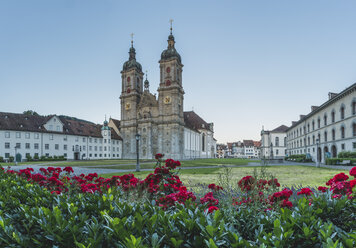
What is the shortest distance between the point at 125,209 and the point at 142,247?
3.79 ft

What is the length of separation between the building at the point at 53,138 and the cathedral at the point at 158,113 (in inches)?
230

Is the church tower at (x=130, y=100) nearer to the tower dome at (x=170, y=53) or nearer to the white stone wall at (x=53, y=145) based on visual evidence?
the white stone wall at (x=53, y=145)

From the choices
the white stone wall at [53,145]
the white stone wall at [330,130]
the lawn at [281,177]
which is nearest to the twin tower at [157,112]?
the white stone wall at [53,145]

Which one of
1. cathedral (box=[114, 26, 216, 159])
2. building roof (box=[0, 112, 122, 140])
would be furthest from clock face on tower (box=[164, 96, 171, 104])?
building roof (box=[0, 112, 122, 140])

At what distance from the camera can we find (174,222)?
243 cm

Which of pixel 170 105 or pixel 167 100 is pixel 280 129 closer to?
pixel 170 105

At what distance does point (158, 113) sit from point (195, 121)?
24.2 metres

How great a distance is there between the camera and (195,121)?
89438 mm

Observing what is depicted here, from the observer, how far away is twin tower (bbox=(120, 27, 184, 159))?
65.4m

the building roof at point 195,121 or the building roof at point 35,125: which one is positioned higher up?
the building roof at point 195,121

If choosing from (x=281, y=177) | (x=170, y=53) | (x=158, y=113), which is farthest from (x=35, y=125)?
(x=281, y=177)

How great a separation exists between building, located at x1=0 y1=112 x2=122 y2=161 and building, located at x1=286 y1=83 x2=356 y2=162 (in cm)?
5484

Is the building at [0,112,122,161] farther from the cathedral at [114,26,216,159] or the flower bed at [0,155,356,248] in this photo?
the flower bed at [0,155,356,248]

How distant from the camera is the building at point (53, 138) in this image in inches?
2014
